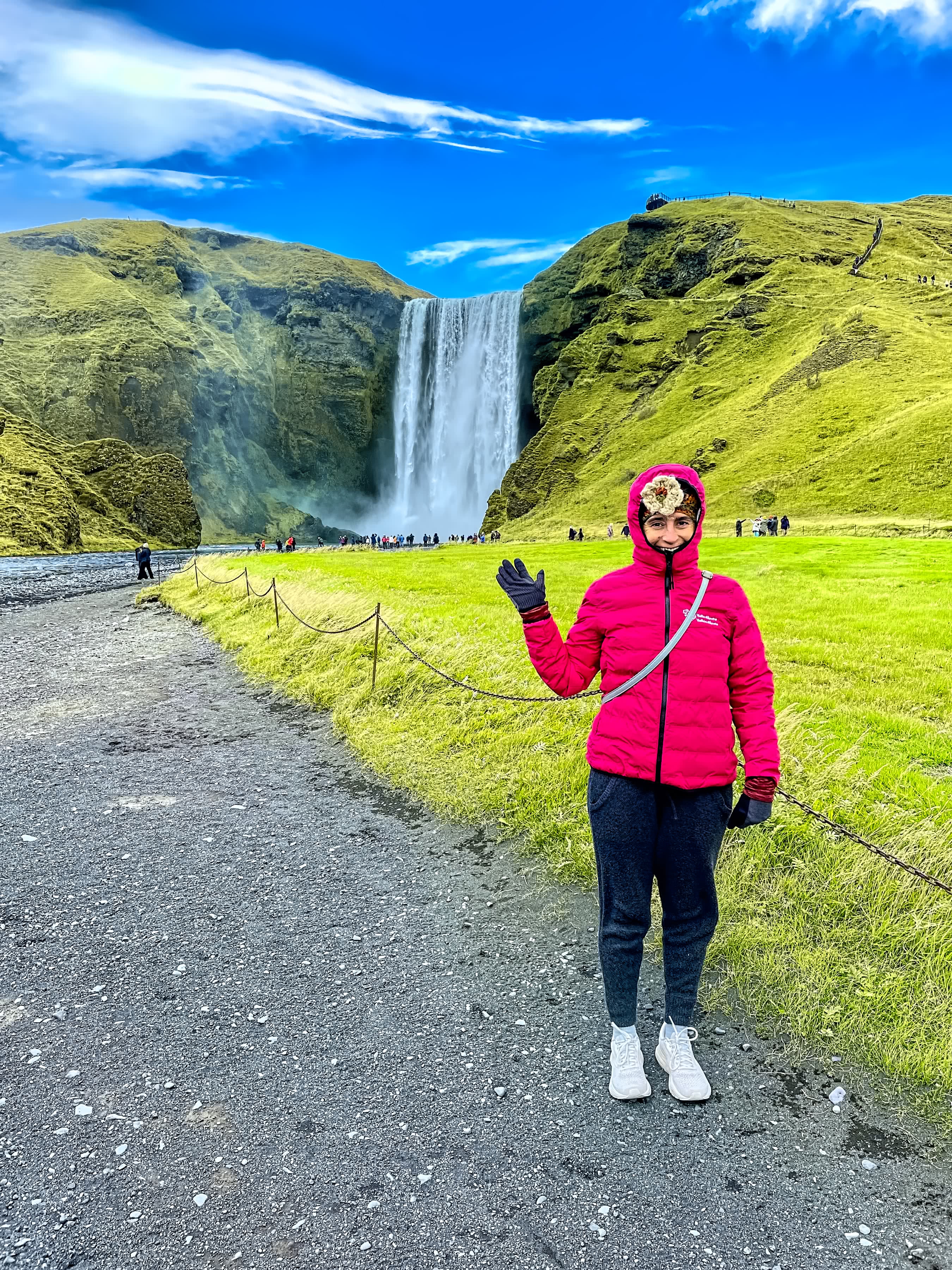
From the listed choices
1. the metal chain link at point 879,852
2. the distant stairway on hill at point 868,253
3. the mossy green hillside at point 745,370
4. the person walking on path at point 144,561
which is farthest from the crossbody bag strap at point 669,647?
the distant stairway on hill at point 868,253

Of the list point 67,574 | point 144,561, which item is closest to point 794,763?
point 144,561

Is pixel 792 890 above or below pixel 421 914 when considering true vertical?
above

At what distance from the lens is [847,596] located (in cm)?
1631

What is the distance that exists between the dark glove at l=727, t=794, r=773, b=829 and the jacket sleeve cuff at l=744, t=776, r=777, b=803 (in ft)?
0.04

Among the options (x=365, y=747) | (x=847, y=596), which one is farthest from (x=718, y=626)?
(x=847, y=596)

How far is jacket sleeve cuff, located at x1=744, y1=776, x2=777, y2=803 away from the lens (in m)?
3.24

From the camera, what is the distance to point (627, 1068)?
355 centimetres

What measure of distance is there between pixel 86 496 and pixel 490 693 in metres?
87.4

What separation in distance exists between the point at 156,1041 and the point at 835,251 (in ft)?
401

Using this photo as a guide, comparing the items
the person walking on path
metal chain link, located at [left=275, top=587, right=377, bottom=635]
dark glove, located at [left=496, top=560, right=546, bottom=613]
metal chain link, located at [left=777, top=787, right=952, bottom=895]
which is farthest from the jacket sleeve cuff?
the person walking on path

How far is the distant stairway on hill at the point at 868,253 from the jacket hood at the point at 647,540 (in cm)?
11058

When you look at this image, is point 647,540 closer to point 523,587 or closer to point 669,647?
point 669,647

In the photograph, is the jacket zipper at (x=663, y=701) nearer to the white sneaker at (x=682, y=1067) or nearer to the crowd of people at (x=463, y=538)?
the white sneaker at (x=682, y=1067)

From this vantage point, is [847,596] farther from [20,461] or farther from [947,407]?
[20,461]
